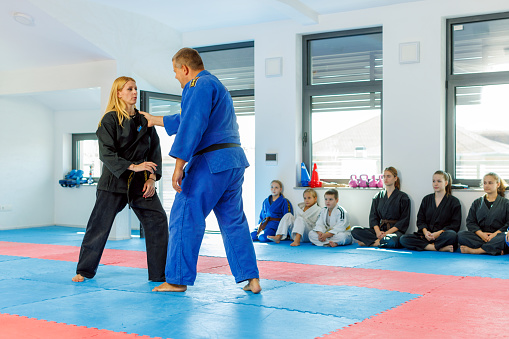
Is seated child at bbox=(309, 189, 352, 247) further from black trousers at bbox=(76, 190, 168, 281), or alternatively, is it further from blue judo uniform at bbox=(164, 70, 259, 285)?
blue judo uniform at bbox=(164, 70, 259, 285)

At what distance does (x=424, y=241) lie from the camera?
20.4 feet

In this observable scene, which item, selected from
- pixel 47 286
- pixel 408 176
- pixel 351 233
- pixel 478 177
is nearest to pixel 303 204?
pixel 351 233

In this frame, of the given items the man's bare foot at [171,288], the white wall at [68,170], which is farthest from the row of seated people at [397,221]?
the white wall at [68,170]

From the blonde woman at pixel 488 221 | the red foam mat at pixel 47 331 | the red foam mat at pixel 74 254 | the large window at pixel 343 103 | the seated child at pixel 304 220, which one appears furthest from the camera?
the large window at pixel 343 103

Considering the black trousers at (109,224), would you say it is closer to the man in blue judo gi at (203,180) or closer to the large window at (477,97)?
the man in blue judo gi at (203,180)

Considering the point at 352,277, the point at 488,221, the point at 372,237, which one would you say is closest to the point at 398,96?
the point at 372,237

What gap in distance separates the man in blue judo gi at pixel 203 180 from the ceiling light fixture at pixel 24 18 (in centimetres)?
381

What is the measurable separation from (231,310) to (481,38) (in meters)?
5.03

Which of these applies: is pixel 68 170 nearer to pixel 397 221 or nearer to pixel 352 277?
pixel 397 221

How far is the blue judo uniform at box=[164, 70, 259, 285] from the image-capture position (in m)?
3.52

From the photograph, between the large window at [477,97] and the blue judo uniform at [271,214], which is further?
the blue judo uniform at [271,214]

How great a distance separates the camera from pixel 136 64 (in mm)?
7699

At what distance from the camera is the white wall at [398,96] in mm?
6691

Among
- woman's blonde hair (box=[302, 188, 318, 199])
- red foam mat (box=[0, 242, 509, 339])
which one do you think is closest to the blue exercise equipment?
red foam mat (box=[0, 242, 509, 339])
